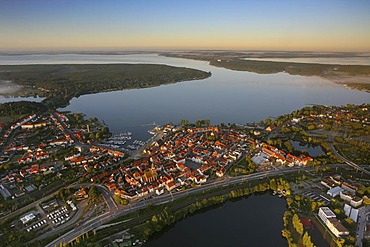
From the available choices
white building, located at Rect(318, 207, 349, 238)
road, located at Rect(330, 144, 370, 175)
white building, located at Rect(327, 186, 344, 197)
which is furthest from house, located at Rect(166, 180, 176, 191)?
road, located at Rect(330, 144, 370, 175)

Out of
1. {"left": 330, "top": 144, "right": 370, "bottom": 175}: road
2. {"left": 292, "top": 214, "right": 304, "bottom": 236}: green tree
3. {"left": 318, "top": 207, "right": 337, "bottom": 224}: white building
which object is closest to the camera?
{"left": 292, "top": 214, "right": 304, "bottom": 236}: green tree

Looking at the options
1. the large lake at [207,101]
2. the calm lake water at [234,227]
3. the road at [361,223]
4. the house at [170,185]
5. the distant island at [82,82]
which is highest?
the distant island at [82,82]

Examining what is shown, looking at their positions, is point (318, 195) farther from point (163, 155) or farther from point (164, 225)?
point (163, 155)

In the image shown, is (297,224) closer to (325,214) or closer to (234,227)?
Result: (325,214)

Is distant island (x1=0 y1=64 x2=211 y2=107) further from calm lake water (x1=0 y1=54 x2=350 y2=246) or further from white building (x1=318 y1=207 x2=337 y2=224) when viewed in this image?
white building (x1=318 y1=207 x2=337 y2=224)

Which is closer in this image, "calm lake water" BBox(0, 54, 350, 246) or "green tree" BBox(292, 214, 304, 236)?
"green tree" BBox(292, 214, 304, 236)

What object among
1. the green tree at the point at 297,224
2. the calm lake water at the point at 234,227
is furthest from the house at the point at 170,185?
the green tree at the point at 297,224

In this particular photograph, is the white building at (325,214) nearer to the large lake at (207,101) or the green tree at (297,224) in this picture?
the green tree at (297,224)
